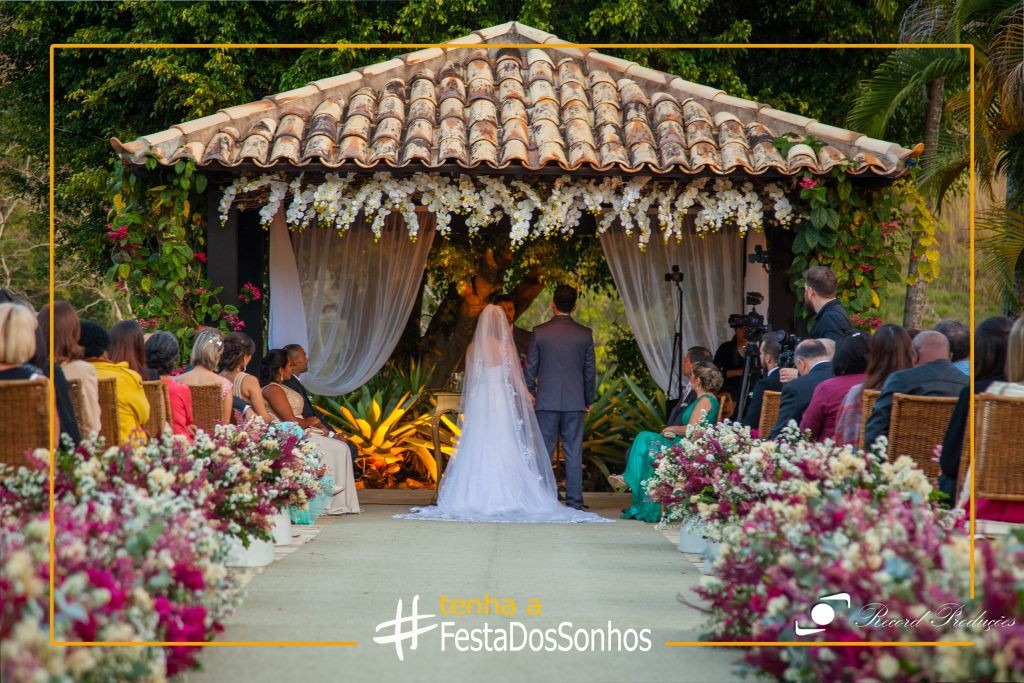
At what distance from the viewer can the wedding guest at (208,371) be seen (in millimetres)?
8445

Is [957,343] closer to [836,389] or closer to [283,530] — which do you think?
[836,389]

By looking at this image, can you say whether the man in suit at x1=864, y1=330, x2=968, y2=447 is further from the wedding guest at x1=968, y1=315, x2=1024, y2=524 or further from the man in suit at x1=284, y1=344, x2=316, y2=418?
the man in suit at x1=284, y1=344, x2=316, y2=418

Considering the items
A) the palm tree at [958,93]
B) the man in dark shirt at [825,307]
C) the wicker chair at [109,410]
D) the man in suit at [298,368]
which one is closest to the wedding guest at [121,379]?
the wicker chair at [109,410]

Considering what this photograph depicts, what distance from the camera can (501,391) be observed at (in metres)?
10.8

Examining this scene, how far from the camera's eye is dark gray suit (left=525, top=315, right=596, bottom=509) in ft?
35.6

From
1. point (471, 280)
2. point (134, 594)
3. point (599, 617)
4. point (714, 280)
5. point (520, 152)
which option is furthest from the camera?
point (471, 280)

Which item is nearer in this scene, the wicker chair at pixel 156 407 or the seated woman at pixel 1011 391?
the seated woman at pixel 1011 391

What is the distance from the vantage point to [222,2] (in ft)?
51.2

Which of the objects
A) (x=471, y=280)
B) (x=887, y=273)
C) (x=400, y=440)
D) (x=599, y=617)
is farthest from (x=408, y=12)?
(x=599, y=617)

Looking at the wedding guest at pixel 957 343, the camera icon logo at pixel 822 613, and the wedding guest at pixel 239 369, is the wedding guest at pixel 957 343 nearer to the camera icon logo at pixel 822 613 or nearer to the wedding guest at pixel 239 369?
the camera icon logo at pixel 822 613

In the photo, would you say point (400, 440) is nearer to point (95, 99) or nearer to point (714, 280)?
point (714, 280)

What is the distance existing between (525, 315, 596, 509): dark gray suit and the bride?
143 mm

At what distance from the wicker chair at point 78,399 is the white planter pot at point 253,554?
135cm

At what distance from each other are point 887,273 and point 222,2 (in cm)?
905
